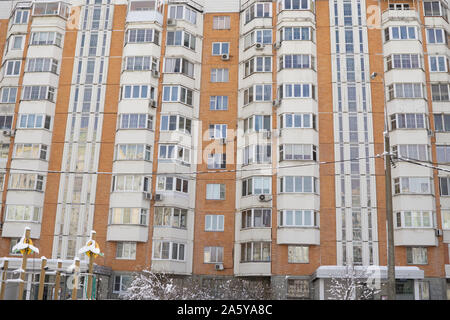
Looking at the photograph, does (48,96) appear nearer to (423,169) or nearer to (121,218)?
(121,218)

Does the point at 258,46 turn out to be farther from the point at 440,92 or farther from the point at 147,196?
the point at 147,196

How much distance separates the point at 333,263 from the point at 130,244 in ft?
53.0

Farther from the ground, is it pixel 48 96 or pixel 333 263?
pixel 48 96

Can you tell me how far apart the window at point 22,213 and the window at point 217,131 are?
15984 millimetres

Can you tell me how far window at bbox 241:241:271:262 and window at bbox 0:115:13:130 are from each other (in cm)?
2357

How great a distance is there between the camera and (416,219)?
37750 mm

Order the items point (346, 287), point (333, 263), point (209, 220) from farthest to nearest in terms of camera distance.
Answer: point (209, 220), point (333, 263), point (346, 287)

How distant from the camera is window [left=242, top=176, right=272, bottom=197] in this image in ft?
131

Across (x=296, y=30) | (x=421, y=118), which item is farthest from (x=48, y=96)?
(x=421, y=118)

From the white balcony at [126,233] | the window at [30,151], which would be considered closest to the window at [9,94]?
the window at [30,151]

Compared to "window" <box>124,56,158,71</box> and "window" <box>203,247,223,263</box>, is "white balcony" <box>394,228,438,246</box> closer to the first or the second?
"window" <box>203,247,223,263</box>

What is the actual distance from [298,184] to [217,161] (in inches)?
287

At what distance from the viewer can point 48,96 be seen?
1705 inches

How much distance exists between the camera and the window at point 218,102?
43.8m
